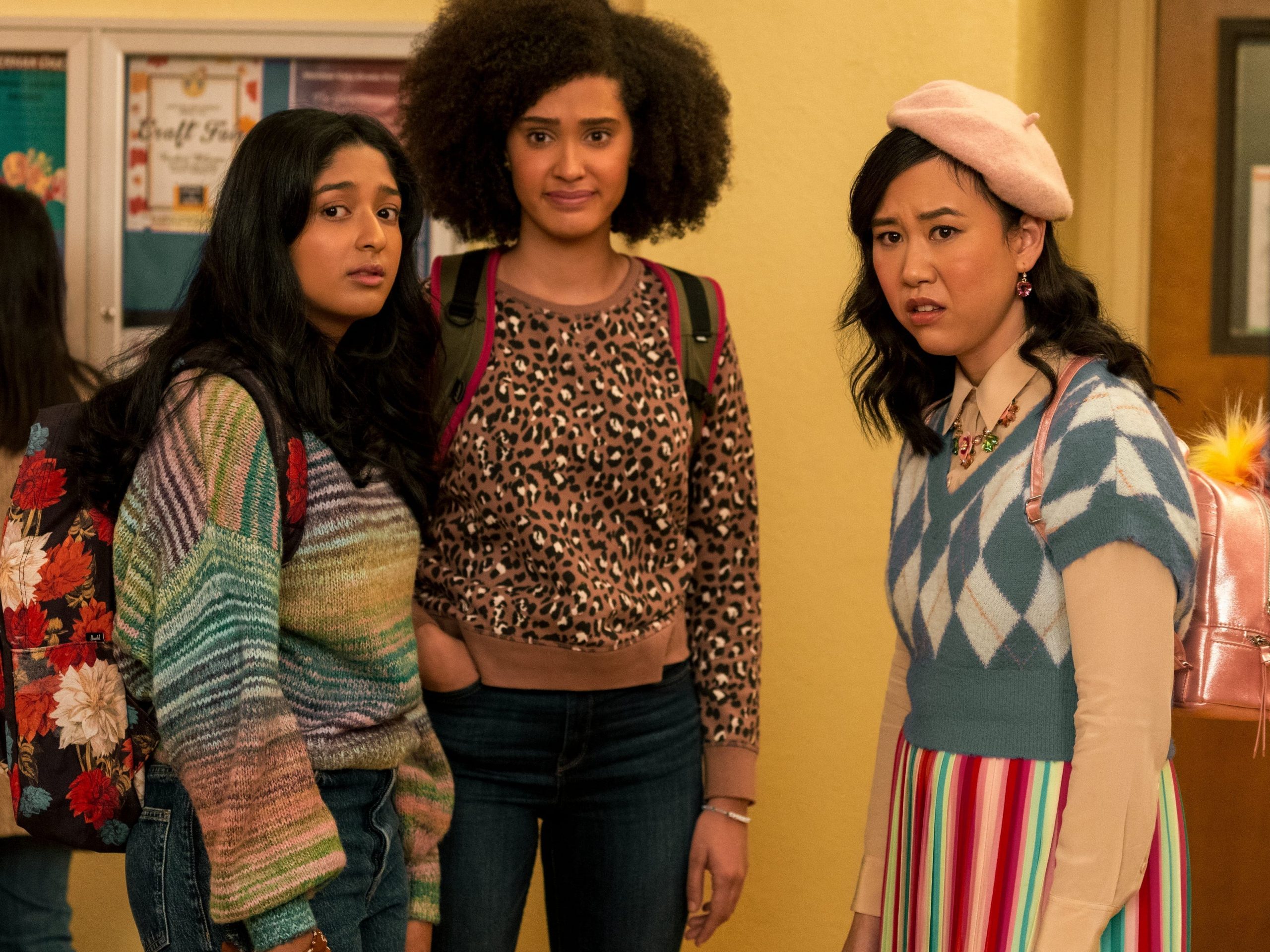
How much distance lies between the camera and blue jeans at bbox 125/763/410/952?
138cm

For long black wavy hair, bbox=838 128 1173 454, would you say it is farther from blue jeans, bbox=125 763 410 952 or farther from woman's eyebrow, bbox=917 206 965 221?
blue jeans, bbox=125 763 410 952

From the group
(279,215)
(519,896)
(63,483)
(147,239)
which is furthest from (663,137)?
(147,239)

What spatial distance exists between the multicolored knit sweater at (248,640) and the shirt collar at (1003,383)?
78cm

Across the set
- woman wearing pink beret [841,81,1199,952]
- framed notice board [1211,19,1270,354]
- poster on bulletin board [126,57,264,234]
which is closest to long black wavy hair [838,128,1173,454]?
woman wearing pink beret [841,81,1199,952]

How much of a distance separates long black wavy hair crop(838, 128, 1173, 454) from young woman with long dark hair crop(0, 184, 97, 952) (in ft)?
4.98

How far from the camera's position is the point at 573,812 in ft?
6.12

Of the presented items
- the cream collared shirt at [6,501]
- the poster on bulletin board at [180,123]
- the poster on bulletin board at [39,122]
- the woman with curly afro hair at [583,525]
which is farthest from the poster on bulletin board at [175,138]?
the woman with curly afro hair at [583,525]

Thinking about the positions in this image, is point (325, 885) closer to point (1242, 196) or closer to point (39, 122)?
point (39, 122)

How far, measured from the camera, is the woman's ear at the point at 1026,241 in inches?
59.9

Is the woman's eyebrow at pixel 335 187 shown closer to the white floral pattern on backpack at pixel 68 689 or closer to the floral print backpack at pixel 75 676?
the floral print backpack at pixel 75 676

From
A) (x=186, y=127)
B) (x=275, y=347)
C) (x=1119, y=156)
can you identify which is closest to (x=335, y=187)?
(x=275, y=347)

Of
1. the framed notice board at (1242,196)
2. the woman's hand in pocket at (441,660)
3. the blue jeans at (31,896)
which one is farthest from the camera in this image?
the framed notice board at (1242,196)

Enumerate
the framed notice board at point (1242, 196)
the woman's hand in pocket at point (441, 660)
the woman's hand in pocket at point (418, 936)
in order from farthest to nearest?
1. the framed notice board at point (1242, 196)
2. the woman's hand in pocket at point (441, 660)
3. the woman's hand in pocket at point (418, 936)

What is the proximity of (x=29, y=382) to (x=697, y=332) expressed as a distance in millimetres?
1288
